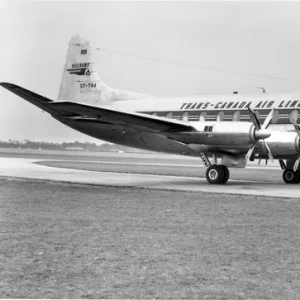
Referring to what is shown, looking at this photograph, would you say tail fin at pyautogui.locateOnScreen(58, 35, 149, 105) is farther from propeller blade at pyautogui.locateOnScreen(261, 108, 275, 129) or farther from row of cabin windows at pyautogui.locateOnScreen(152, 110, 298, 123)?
propeller blade at pyautogui.locateOnScreen(261, 108, 275, 129)

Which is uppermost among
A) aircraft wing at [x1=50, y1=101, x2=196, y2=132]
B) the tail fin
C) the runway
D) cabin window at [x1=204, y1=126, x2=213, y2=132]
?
the tail fin

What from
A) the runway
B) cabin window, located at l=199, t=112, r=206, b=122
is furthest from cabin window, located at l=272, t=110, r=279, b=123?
cabin window, located at l=199, t=112, r=206, b=122

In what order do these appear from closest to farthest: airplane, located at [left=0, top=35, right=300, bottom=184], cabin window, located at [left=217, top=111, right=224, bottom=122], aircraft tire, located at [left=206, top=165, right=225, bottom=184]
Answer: airplane, located at [left=0, top=35, right=300, bottom=184], aircraft tire, located at [left=206, top=165, right=225, bottom=184], cabin window, located at [left=217, top=111, right=224, bottom=122]

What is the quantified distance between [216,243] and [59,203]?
6269 millimetres

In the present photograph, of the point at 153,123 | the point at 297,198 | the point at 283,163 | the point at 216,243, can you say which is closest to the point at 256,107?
the point at 283,163

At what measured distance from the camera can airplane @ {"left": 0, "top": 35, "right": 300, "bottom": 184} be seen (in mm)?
19141

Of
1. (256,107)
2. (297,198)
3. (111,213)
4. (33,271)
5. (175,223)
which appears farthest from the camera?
(256,107)

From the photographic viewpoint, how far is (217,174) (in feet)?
68.0

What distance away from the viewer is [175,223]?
1022 cm

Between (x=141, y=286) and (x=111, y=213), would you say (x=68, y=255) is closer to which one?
(x=141, y=286)

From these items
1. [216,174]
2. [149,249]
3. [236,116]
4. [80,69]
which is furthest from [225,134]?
[149,249]

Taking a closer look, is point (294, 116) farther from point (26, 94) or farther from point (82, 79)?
point (82, 79)

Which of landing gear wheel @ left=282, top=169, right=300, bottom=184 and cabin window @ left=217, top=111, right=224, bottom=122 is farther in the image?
cabin window @ left=217, top=111, right=224, bottom=122

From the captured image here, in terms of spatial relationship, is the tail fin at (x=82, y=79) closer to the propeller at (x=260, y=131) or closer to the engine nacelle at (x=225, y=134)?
the engine nacelle at (x=225, y=134)
